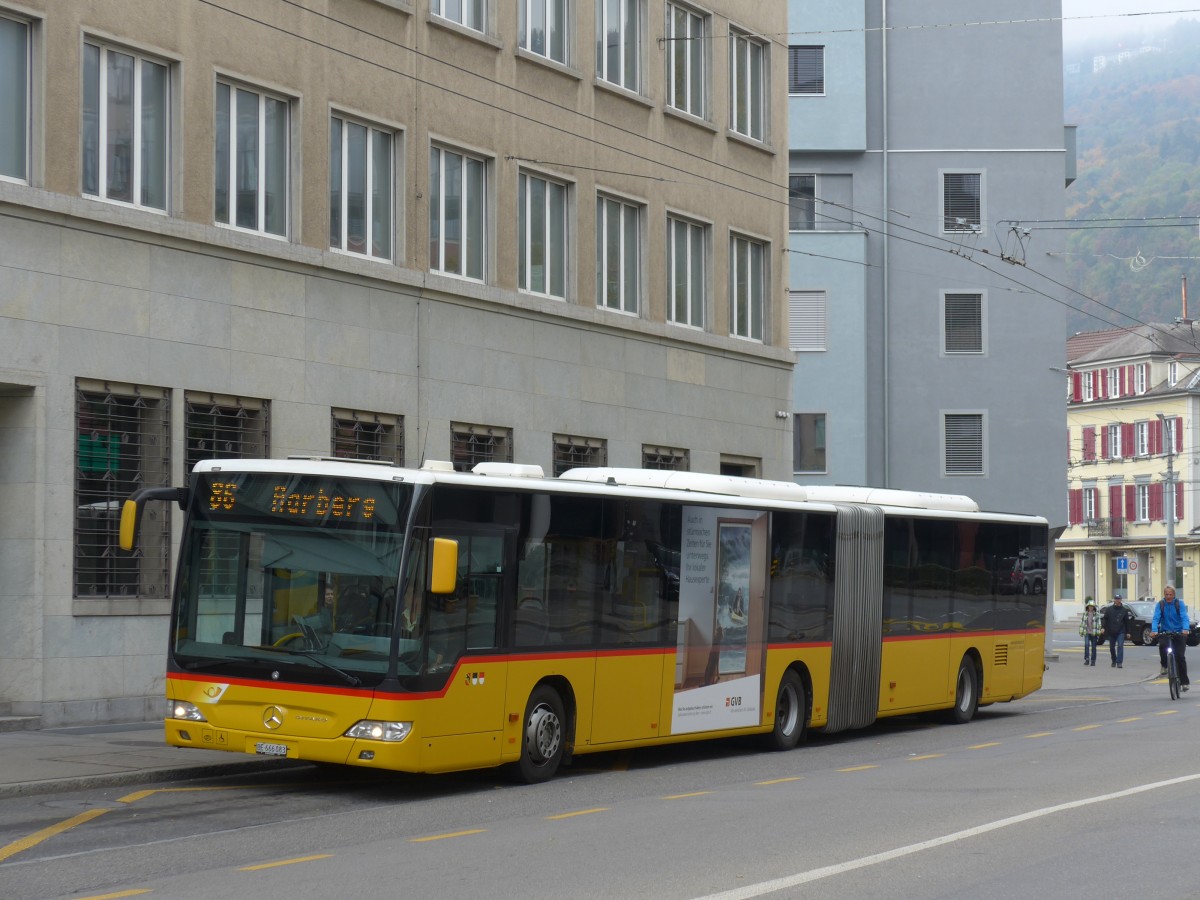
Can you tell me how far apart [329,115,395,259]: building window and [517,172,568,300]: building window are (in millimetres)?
3003

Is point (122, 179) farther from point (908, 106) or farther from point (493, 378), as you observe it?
point (908, 106)

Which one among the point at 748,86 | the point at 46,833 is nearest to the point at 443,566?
the point at 46,833

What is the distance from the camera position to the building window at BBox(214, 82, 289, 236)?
21.3 metres

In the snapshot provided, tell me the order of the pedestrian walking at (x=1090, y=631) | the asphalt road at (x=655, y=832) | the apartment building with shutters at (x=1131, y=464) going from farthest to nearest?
the apartment building with shutters at (x=1131, y=464), the pedestrian walking at (x=1090, y=631), the asphalt road at (x=655, y=832)

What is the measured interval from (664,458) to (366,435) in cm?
748

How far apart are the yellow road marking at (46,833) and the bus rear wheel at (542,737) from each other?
143 inches

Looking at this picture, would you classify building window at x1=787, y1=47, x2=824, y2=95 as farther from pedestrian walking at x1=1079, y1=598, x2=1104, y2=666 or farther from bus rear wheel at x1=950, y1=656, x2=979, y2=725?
bus rear wheel at x1=950, y1=656, x2=979, y2=725

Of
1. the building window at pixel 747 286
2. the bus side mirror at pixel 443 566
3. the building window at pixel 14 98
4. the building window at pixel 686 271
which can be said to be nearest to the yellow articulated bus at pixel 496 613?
the bus side mirror at pixel 443 566

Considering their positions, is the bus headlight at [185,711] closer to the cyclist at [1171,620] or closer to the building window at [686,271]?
the building window at [686,271]

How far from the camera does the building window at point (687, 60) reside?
30000 millimetres

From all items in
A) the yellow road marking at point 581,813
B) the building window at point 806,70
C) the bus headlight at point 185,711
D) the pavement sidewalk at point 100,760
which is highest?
the building window at point 806,70

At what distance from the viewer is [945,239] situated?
152 feet

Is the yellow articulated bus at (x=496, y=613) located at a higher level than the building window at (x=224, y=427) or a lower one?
lower

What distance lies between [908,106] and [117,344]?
3111 centimetres
